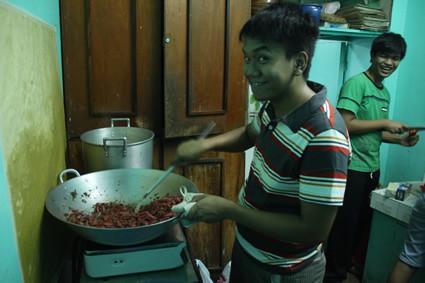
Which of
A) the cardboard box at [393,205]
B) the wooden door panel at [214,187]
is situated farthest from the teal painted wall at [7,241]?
the cardboard box at [393,205]

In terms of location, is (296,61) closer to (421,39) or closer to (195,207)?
(195,207)

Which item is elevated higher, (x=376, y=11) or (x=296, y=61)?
(x=376, y=11)

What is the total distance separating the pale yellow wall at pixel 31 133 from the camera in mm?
1008

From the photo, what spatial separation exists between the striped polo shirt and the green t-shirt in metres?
1.24

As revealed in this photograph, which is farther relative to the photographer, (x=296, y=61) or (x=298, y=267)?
(x=298, y=267)

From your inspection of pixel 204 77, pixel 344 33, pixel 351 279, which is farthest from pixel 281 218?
pixel 344 33

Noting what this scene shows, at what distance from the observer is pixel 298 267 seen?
3.68ft

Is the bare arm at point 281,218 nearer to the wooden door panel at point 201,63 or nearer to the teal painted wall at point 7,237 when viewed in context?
the teal painted wall at point 7,237

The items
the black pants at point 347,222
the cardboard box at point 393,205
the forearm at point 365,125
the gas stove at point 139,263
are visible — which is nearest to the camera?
the gas stove at point 139,263

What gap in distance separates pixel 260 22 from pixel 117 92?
1.30 metres

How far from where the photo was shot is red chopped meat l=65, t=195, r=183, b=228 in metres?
1.29

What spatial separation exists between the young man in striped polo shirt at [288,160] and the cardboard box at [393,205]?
1.22 metres

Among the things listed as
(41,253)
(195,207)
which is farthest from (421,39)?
(41,253)

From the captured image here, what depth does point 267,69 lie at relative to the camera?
38.9 inches
